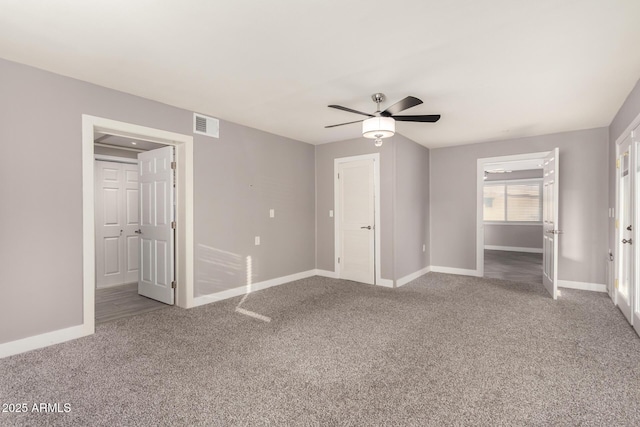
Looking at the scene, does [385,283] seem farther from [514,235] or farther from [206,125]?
[514,235]

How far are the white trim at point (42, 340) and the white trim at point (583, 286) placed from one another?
6442mm

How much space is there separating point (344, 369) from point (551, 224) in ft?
12.9

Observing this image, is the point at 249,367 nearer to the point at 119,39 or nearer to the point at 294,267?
the point at 119,39

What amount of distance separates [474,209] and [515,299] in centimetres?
201

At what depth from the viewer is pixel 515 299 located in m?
4.46

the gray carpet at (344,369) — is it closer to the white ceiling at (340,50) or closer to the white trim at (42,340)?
the white trim at (42,340)

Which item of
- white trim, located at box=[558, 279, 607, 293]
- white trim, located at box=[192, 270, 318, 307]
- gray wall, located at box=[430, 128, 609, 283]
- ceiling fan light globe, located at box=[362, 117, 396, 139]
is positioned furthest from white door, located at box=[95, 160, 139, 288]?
white trim, located at box=[558, 279, 607, 293]

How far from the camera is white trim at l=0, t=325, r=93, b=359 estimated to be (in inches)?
108

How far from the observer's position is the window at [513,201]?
9.54m

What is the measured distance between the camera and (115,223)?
17.9 ft

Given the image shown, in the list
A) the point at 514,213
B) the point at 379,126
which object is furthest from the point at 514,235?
the point at 379,126

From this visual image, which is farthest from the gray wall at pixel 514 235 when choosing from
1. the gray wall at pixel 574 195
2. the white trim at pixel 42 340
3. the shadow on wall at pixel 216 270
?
the white trim at pixel 42 340

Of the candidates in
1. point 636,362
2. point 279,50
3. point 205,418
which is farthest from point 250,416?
point 636,362

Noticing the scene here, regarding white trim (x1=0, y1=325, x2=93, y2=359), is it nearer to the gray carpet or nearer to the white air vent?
the gray carpet
